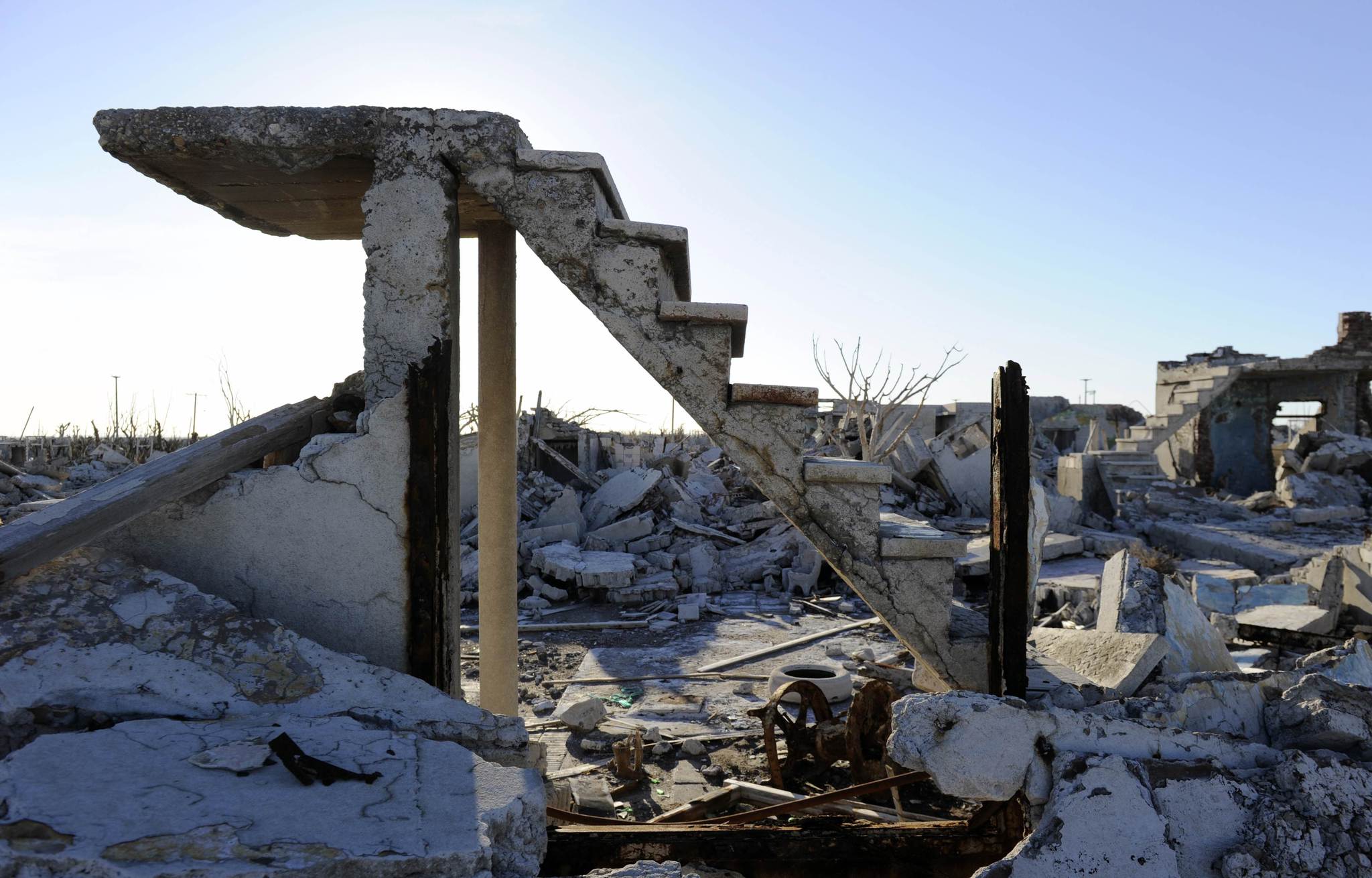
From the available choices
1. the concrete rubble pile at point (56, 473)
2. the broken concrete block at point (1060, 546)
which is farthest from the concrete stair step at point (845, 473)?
the concrete rubble pile at point (56, 473)

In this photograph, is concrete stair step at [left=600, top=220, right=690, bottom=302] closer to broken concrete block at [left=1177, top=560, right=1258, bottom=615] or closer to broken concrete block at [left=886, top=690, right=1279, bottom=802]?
broken concrete block at [left=886, top=690, right=1279, bottom=802]

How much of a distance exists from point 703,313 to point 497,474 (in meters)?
2.00

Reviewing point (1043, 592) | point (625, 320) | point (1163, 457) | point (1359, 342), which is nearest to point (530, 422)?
point (1043, 592)

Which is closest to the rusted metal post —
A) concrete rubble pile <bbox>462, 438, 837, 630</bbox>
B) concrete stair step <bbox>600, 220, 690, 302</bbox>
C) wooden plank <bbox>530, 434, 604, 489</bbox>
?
concrete stair step <bbox>600, 220, 690, 302</bbox>

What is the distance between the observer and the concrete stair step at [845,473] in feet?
11.1

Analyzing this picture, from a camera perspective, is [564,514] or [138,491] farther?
[564,514]

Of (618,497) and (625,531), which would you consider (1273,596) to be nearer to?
(625,531)

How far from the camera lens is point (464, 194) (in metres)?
4.07

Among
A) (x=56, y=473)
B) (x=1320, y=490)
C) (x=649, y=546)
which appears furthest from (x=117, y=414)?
(x=1320, y=490)

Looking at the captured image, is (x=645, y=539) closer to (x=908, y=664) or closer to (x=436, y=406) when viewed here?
(x=908, y=664)

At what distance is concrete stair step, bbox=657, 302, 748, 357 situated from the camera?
3316mm

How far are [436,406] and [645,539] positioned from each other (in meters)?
9.54

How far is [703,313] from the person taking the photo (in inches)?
131

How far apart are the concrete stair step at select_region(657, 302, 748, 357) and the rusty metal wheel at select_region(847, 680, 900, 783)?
2120mm
